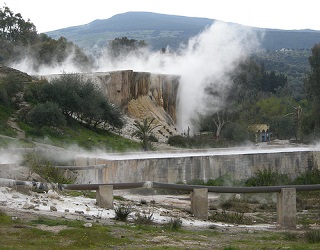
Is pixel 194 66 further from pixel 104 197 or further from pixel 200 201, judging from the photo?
pixel 104 197

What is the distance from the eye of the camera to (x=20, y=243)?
39.9 feet

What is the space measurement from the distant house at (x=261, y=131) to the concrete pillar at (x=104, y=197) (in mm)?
45734

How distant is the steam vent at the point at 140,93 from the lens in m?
55.2

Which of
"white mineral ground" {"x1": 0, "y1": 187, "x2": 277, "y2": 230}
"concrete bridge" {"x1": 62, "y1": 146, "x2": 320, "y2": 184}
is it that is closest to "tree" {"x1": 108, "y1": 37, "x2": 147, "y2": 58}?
"concrete bridge" {"x1": 62, "y1": 146, "x2": 320, "y2": 184}

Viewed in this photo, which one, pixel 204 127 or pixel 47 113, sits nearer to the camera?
pixel 47 113

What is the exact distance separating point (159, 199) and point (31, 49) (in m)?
54.0

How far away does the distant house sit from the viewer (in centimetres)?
6706

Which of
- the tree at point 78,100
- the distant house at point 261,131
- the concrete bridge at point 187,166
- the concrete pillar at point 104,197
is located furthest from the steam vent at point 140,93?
the concrete pillar at point 104,197

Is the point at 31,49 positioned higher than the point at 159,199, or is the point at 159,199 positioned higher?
Result: the point at 31,49

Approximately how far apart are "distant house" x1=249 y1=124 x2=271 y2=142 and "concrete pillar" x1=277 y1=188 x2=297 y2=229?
4306 centimetres

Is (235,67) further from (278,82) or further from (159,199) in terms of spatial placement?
(159,199)

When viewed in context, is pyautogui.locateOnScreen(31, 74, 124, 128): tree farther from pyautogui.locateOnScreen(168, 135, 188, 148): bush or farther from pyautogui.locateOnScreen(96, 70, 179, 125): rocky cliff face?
pyautogui.locateOnScreen(96, 70, 179, 125): rocky cliff face

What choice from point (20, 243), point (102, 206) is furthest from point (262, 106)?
point (20, 243)

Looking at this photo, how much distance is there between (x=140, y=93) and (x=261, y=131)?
18246 millimetres
